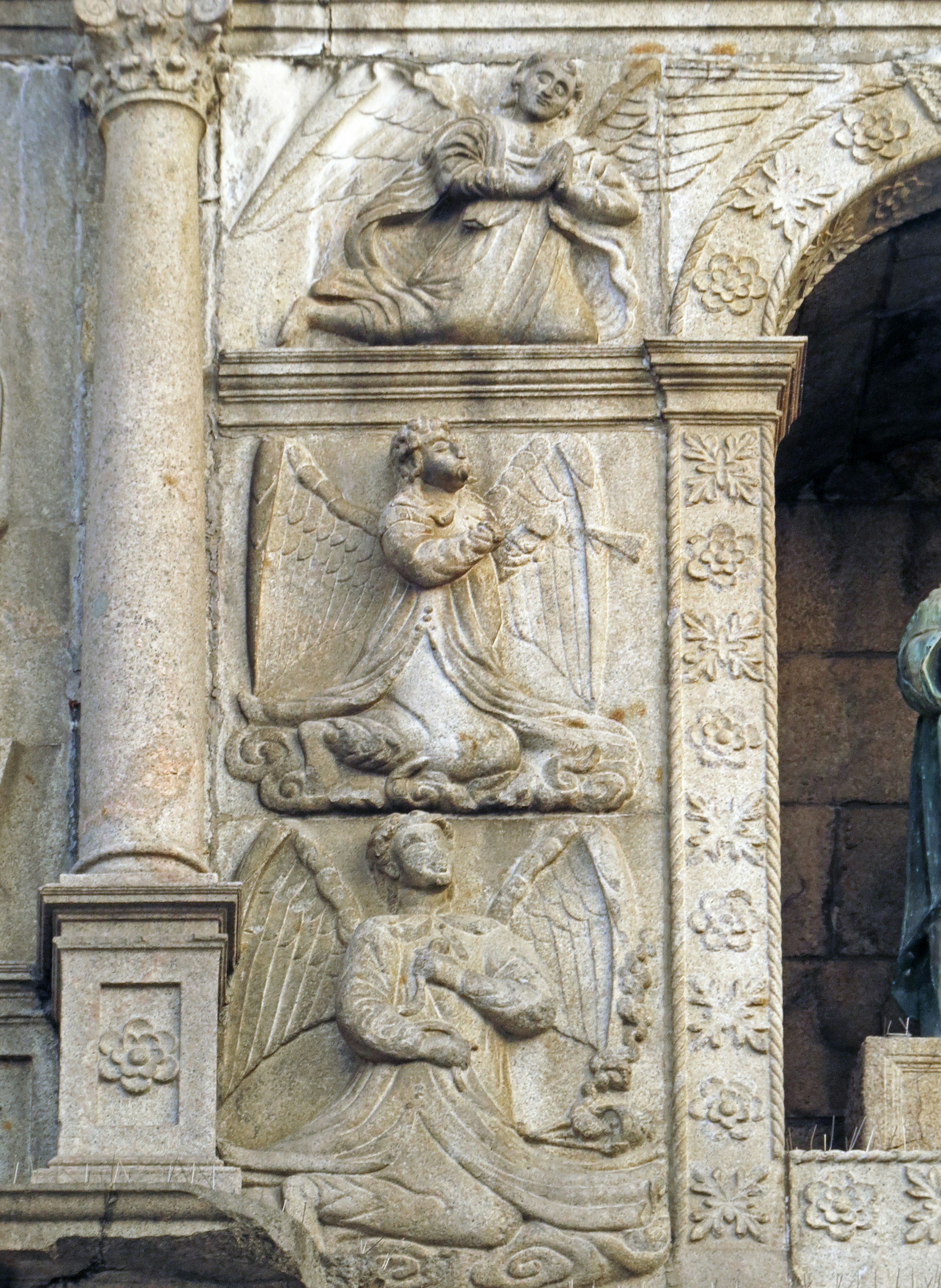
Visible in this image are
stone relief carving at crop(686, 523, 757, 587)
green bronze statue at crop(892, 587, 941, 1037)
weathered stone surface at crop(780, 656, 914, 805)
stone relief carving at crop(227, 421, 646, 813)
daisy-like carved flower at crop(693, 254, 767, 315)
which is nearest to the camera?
stone relief carving at crop(227, 421, 646, 813)

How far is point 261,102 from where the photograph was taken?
1169cm

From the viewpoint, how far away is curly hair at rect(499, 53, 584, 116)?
11.6 metres

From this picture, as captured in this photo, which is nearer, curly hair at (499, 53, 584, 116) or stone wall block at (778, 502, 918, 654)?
curly hair at (499, 53, 584, 116)

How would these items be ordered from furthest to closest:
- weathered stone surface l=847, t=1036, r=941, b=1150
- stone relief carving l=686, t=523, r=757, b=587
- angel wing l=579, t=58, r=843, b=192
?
angel wing l=579, t=58, r=843, b=192 < stone relief carving l=686, t=523, r=757, b=587 < weathered stone surface l=847, t=1036, r=941, b=1150

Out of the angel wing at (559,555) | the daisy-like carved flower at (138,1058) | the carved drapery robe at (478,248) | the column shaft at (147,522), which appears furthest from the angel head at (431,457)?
the daisy-like carved flower at (138,1058)

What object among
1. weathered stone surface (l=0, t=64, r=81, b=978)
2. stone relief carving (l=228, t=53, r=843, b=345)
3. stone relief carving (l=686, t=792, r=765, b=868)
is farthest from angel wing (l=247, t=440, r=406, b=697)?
stone relief carving (l=686, t=792, r=765, b=868)

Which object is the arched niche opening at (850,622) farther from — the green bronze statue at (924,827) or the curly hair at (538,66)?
the curly hair at (538,66)

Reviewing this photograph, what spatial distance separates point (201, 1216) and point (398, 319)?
11.3ft

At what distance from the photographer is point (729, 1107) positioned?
10.3 metres

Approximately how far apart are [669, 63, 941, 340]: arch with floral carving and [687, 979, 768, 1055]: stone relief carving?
2.28 meters

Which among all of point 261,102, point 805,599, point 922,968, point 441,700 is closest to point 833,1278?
point 922,968

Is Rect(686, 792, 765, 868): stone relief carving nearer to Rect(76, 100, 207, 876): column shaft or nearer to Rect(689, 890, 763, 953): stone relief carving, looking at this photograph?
Rect(689, 890, 763, 953): stone relief carving

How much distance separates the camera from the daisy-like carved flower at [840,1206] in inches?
396

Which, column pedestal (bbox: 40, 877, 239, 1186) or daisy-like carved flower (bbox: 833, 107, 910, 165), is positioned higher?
daisy-like carved flower (bbox: 833, 107, 910, 165)
